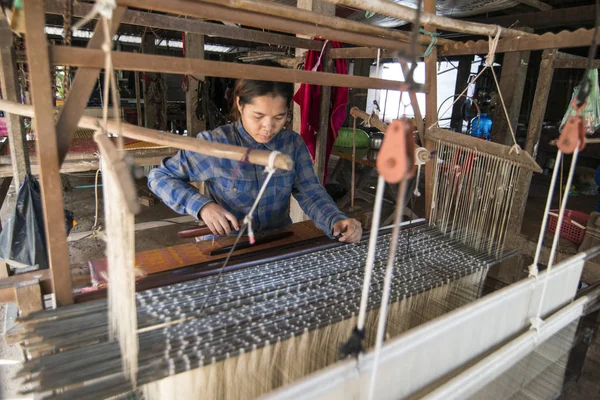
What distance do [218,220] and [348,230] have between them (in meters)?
0.53

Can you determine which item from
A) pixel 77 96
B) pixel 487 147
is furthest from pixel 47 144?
pixel 487 147

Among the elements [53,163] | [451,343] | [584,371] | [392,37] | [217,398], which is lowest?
[584,371]

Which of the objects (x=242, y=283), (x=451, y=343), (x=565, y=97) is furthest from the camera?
(x=565, y=97)

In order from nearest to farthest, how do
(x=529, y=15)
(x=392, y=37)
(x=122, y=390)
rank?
(x=122, y=390) < (x=392, y=37) < (x=529, y=15)

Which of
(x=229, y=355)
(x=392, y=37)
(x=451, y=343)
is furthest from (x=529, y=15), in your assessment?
(x=229, y=355)

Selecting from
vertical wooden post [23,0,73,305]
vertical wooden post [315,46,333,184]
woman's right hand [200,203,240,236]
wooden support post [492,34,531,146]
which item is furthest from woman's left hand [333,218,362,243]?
wooden support post [492,34,531,146]

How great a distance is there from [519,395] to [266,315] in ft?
2.74

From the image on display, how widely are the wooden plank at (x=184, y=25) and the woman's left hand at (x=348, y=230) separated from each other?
3.68 feet

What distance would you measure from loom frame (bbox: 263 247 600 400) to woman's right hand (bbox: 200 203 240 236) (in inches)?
33.8

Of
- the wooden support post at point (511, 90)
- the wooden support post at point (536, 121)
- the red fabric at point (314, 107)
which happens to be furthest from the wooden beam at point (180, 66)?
the wooden support post at point (511, 90)

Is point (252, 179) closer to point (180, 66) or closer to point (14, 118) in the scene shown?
point (180, 66)

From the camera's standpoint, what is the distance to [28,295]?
1.02 m

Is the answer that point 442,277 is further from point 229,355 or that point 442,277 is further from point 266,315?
point 229,355

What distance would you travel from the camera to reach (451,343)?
100 cm
